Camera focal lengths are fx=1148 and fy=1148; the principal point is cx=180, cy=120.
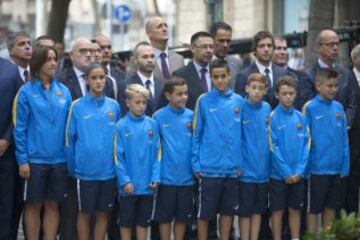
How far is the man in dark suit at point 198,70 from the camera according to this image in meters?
12.7

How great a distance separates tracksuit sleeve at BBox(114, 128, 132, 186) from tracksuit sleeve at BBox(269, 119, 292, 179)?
1616 millimetres

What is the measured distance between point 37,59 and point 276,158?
8.96 ft

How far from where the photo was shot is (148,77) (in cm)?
1255

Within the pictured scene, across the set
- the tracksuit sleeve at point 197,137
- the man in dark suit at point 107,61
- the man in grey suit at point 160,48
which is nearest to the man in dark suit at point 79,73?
the man in dark suit at point 107,61

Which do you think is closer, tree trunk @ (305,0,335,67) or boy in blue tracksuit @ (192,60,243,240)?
boy in blue tracksuit @ (192,60,243,240)

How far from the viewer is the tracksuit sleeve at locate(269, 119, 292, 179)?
12.2 meters

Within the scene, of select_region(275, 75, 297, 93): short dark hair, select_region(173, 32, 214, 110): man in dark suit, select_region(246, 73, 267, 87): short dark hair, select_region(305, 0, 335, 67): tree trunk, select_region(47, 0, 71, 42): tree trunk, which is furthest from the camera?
select_region(47, 0, 71, 42): tree trunk

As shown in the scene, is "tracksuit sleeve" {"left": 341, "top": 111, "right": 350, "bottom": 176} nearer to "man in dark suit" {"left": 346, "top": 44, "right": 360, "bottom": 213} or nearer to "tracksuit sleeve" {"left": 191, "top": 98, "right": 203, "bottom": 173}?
"man in dark suit" {"left": 346, "top": 44, "right": 360, "bottom": 213}

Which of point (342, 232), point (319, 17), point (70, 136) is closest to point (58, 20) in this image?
point (319, 17)

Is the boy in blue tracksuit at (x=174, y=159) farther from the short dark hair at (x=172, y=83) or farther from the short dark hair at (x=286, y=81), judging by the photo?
the short dark hair at (x=286, y=81)

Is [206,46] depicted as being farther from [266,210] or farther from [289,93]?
[266,210]

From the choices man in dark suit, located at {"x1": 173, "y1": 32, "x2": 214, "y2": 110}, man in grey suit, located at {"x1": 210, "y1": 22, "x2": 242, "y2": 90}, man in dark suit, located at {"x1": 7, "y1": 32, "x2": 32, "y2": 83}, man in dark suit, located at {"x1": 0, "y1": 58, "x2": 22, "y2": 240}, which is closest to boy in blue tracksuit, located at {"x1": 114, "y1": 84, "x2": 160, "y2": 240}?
man in dark suit, located at {"x1": 173, "y1": 32, "x2": 214, "y2": 110}

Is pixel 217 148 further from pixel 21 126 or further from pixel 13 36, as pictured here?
pixel 13 36

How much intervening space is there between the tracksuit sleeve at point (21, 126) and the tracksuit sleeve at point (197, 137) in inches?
68.4
